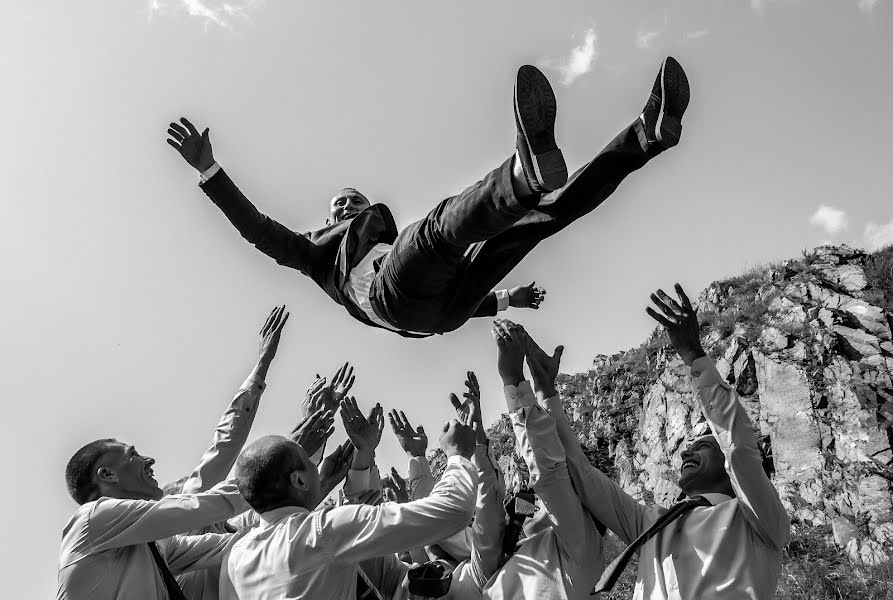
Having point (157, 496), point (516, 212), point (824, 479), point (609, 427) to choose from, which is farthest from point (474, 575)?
point (609, 427)

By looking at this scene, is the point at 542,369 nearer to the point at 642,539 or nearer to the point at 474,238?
the point at 474,238

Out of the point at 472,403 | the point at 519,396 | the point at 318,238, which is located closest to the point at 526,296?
the point at 318,238

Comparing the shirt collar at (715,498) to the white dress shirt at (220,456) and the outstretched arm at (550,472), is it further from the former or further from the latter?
the white dress shirt at (220,456)

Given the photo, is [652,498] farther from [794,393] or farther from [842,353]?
[842,353]

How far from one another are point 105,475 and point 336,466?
1.44 m

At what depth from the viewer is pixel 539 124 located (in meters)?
3.71

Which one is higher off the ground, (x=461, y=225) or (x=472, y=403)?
(x=461, y=225)

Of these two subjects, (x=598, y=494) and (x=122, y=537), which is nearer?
(x=122, y=537)

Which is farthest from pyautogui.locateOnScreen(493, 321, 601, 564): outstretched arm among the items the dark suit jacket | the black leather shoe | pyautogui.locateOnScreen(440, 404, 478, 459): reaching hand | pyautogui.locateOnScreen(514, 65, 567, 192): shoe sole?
the dark suit jacket

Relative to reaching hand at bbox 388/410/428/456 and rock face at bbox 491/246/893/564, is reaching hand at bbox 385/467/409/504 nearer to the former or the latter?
reaching hand at bbox 388/410/428/456

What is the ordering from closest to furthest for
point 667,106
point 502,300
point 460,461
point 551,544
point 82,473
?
point 460,461
point 82,473
point 667,106
point 551,544
point 502,300

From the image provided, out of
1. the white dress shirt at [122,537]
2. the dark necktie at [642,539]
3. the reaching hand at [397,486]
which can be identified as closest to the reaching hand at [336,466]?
the reaching hand at [397,486]

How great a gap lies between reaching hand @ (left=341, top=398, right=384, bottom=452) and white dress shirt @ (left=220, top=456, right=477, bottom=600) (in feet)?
4.95

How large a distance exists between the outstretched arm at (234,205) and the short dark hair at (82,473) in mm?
2064
